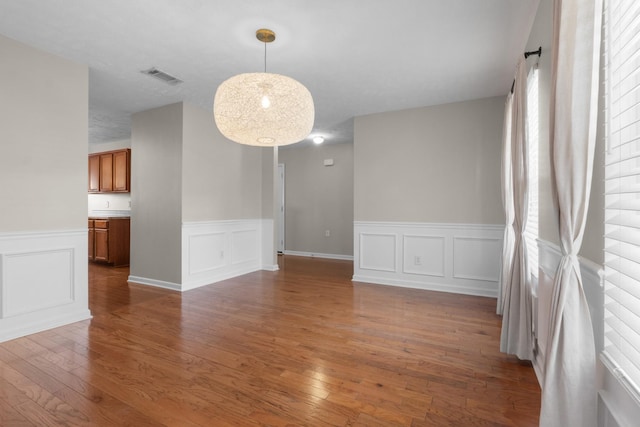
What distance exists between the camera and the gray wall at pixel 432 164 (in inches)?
153

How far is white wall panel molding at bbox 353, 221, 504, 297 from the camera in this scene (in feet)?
12.7

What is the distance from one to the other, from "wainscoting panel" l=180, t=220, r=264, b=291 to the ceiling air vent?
171 centimetres

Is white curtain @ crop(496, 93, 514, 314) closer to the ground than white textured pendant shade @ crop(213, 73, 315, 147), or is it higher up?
closer to the ground

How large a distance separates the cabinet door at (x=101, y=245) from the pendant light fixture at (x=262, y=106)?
4.68 metres

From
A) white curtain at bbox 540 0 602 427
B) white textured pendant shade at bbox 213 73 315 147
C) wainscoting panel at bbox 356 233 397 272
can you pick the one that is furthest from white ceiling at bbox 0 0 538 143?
wainscoting panel at bbox 356 233 397 272

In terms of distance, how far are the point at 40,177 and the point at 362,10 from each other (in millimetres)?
3006

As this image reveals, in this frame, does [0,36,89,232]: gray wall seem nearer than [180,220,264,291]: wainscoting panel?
Yes

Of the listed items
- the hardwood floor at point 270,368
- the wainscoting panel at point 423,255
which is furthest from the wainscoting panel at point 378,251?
the hardwood floor at point 270,368

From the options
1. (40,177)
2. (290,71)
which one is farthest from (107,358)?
(290,71)

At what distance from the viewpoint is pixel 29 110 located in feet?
8.75

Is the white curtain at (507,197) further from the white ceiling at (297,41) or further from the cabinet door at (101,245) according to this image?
the cabinet door at (101,245)

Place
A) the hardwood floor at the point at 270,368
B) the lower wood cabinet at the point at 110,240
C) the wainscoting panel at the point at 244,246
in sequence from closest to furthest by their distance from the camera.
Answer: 1. the hardwood floor at the point at 270,368
2. the wainscoting panel at the point at 244,246
3. the lower wood cabinet at the point at 110,240

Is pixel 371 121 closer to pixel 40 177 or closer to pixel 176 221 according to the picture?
pixel 176 221

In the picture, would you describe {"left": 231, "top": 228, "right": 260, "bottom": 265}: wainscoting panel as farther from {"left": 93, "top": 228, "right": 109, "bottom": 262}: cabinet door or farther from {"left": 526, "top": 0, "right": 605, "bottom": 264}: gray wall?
{"left": 526, "top": 0, "right": 605, "bottom": 264}: gray wall
